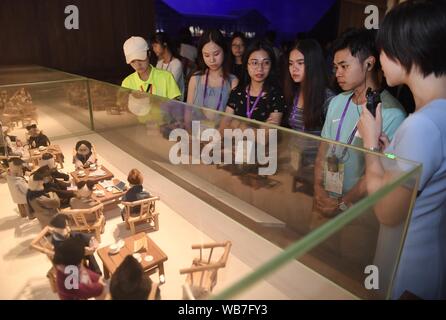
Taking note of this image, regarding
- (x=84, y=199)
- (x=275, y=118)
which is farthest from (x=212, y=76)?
(x=84, y=199)

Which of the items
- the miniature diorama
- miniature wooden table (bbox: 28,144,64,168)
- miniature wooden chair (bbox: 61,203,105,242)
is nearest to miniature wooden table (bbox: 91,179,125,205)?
miniature wooden chair (bbox: 61,203,105,242)

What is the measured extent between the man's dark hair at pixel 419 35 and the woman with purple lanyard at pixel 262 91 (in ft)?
3.60

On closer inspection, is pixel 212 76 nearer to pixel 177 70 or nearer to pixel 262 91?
pixel 262 91

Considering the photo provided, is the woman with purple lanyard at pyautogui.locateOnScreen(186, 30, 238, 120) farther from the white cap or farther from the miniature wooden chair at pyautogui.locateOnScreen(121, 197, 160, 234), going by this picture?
the miniature wooden chair at pyautogui.locateOnScreen(121, 197, 160, 234)

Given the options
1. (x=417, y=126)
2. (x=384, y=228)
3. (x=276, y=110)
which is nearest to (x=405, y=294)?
(x=384, y=228)

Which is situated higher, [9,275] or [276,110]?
[276,110]

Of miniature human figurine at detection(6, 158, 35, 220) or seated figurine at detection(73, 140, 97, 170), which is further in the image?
seated figurine at detection(73, 140, 97, 170)

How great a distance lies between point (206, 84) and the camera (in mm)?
2426

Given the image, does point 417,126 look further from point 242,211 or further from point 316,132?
point 242,211

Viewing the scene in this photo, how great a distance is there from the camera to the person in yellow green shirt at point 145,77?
7.98ft

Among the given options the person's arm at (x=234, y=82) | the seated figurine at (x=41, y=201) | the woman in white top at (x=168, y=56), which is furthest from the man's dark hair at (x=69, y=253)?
the woman in white top at (x=168, y=56)

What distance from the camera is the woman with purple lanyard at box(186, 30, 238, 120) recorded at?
2.30m

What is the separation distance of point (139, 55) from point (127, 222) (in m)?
1.19

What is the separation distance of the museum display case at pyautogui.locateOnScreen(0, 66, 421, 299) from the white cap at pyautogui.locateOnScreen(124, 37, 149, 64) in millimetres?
243
